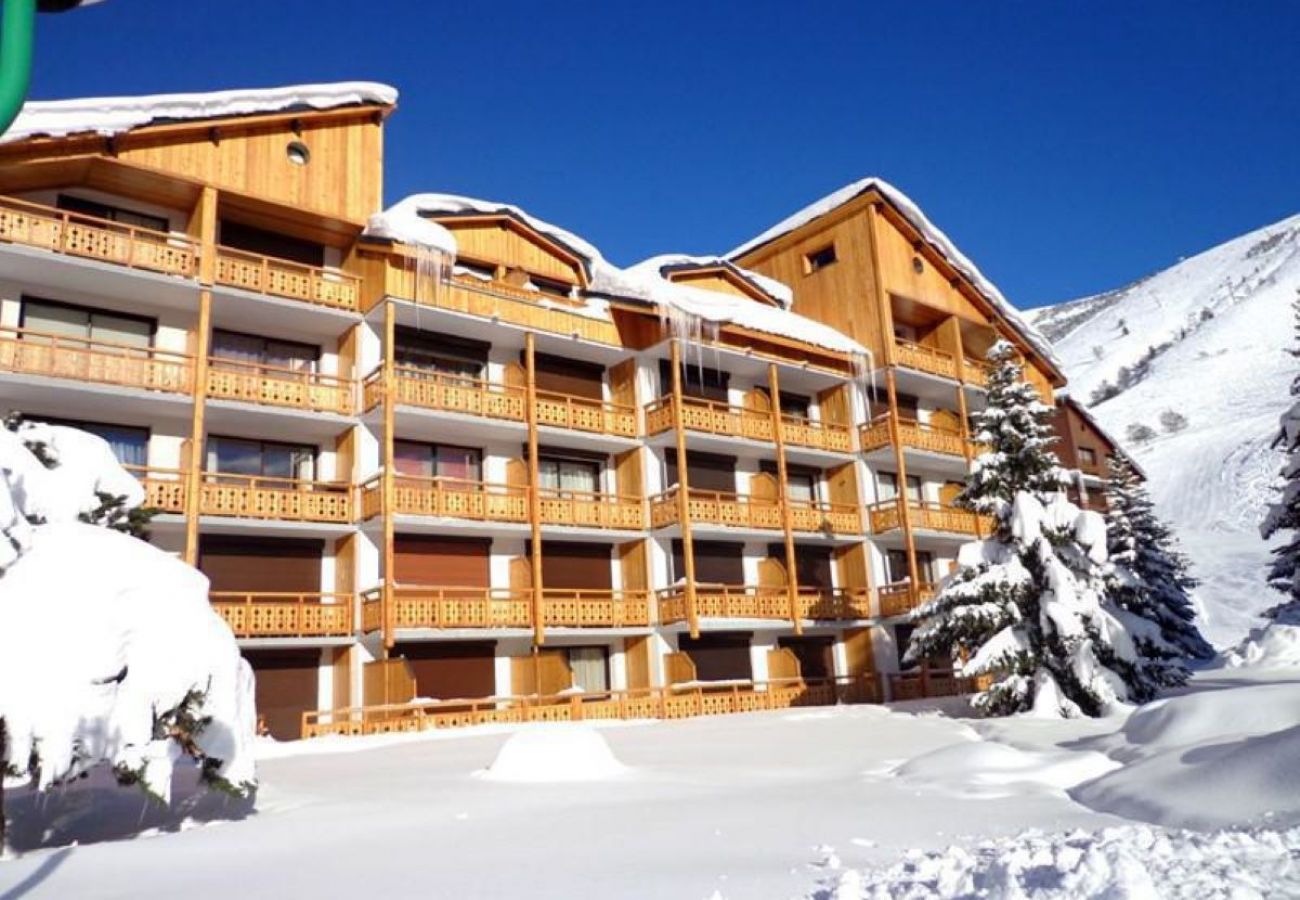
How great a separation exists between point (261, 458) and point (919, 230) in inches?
984

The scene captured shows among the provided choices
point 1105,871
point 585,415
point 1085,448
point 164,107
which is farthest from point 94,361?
point 1085,448

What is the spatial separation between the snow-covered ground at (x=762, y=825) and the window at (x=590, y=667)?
39.9 ft

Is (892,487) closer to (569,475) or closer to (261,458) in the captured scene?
(569,475)

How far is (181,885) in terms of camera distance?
6672 millimetres

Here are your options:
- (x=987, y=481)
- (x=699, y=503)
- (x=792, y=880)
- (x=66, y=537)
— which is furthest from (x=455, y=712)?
(x=792, y=880)

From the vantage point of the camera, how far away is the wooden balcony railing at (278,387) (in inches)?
864

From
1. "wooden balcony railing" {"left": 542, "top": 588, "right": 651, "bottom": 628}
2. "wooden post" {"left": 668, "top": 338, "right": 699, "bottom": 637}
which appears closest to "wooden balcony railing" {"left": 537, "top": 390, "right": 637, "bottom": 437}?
"wooden post" {"left": 668, "top": 338, "right": 699, "bottom": 637}

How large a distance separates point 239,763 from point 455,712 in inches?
599

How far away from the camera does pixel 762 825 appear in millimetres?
8508

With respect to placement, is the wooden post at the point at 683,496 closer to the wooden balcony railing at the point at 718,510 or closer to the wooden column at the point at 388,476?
the wooden balcony railing at the point at 718,510

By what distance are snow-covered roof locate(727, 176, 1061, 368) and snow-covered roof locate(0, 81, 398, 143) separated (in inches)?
694

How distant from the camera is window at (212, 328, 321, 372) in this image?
23.5 m

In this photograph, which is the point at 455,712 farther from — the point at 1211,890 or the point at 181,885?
the point at 1211,890

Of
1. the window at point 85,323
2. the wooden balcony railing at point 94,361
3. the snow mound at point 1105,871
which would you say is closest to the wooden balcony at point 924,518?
the wooden balcony railing at point 94,361
